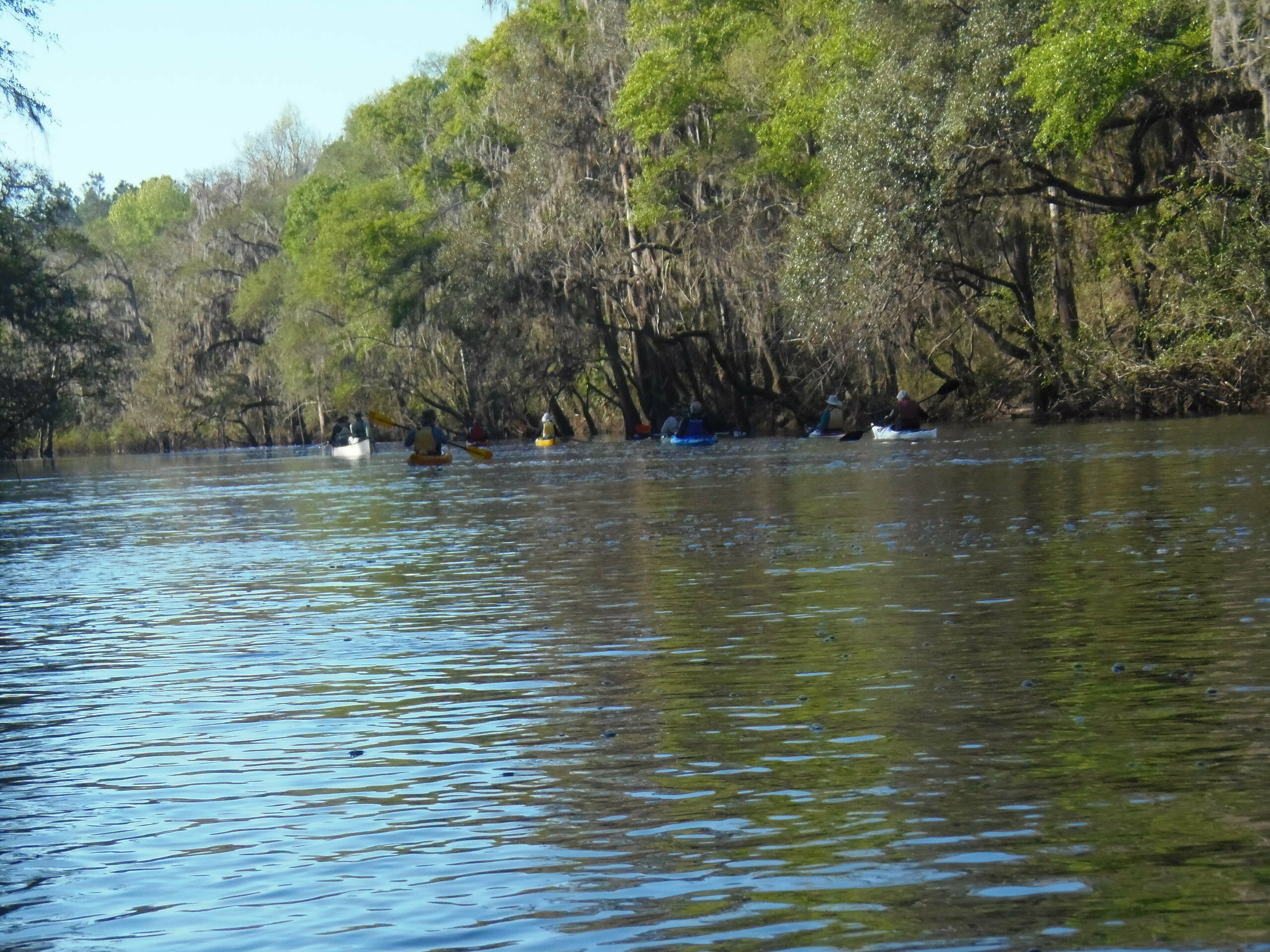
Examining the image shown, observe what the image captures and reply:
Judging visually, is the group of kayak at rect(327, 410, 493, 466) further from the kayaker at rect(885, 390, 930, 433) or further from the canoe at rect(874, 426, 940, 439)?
the kayaker at rect(885, 390, 930, 433)

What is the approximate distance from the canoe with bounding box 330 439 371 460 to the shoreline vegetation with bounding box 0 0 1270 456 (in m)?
6.73

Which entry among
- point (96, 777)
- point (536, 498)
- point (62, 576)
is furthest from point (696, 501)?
point (96, 777)

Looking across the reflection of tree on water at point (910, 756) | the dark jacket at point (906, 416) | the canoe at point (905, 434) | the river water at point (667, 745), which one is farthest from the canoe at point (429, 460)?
the reflection of tree on water at point (910, 756)

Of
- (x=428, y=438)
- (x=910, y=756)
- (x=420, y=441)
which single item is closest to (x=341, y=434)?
(x=420, y=441)

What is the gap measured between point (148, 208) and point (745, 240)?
133215mm

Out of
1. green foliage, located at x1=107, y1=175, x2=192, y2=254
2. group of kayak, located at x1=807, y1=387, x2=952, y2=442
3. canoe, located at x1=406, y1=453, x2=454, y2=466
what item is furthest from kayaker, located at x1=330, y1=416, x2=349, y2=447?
green foliage, located at x1=107, y1=175, x2=192, y2=254

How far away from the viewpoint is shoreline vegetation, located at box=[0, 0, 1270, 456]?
40.3 metres

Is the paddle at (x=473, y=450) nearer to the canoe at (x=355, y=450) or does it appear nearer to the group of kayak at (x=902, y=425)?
the group of kayak at (x=902, y=425)

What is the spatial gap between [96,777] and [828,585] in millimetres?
6971

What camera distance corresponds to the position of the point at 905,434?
41.9 metres

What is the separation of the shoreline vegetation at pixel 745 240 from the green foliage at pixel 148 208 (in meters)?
77.2

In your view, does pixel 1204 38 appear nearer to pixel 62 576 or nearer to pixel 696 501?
pixel 696 501

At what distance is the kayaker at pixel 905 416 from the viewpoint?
42.0m

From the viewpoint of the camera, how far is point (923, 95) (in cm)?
4100
